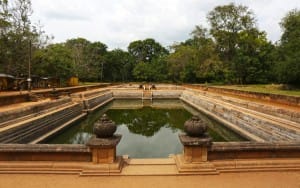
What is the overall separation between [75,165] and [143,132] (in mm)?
8461

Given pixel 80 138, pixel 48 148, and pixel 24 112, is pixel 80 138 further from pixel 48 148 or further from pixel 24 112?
pixel 48 148

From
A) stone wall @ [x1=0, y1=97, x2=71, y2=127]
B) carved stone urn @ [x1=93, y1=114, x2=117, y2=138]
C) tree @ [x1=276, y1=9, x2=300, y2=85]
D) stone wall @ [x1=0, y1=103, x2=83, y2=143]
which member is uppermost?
tree @ [x1=276, y1=9, x2=300, y2=85]

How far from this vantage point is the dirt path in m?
3.73

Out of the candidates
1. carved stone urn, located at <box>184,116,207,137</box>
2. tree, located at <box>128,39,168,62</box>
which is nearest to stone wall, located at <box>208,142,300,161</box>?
carved stone urn, located at <box>184,116,207,137</box>

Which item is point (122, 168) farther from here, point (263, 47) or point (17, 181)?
point (263, 47)

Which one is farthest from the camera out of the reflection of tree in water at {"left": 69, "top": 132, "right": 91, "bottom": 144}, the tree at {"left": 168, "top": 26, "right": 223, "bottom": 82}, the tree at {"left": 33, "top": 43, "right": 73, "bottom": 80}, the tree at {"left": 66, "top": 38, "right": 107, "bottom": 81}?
the tree at {"left": 66, "top": 38, "right": 107, "bottom": 81}

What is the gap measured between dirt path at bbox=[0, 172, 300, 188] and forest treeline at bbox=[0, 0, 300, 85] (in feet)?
63.2

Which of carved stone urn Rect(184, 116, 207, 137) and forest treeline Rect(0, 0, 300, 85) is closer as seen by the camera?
carved stone urn Rect(184, 116, 207, 137)

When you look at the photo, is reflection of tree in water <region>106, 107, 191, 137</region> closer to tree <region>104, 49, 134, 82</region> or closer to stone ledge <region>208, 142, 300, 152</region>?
stone ledge <region>208, 142, 300, 152</region>

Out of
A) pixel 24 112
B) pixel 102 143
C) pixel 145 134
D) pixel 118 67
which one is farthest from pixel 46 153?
pixel 118 67

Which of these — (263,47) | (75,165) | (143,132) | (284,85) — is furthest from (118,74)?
(75,165)

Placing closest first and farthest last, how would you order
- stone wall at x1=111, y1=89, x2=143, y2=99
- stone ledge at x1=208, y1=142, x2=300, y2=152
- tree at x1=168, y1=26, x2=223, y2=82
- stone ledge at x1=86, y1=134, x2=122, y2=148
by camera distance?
stone ledge at x1=86, y1=134, x2=122, y2=148 → stone ledge at x1=208, y1=142, x2=300, y2=152 → stone wall at x1=111, y1=89, x2=143, y2=99 → tree at x1=168, y1=26, x2=223, y2=82

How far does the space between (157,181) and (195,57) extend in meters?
39.4

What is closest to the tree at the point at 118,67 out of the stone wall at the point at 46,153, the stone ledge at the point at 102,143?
the stone wall at the point at 46,153
